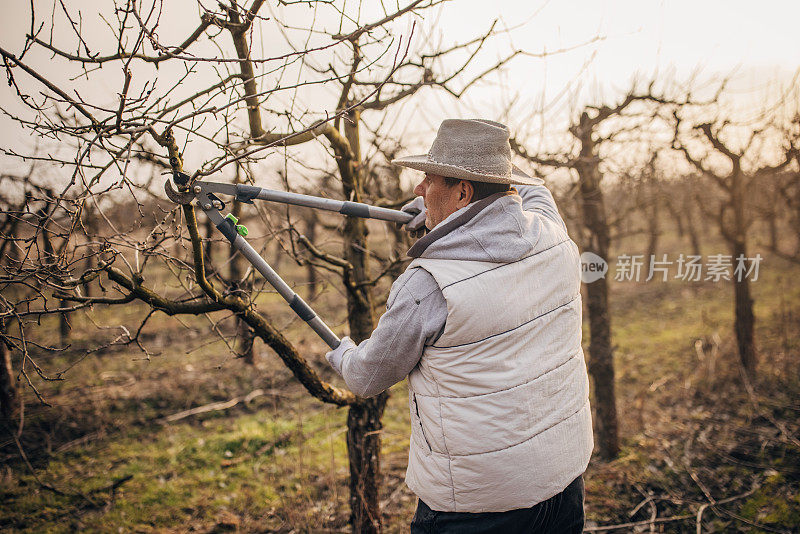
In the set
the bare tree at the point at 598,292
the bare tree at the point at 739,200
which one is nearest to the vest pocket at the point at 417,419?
the bare tree at the point at 598,292

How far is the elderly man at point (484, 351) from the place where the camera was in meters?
1.59

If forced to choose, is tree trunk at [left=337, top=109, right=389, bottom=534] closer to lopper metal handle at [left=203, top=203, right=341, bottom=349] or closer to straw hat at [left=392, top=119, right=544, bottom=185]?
lopper metal handle at [left=203, top=203, right=341, bottom=349]

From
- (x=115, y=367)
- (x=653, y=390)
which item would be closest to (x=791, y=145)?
(x=653, y=390)

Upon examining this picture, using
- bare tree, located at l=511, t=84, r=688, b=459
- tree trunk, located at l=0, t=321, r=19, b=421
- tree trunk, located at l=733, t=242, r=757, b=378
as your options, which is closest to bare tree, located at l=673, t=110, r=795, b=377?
tree trunk, located at l=733, t=242, r=757, b=378

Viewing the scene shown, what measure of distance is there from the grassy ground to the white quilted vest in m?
1.17

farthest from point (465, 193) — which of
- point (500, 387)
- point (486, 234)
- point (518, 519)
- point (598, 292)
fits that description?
point (598, 292)

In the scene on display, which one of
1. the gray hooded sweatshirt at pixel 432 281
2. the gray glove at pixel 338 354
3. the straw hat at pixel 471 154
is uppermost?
the straw hat at pixel 471 154

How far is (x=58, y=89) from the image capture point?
1.58 m

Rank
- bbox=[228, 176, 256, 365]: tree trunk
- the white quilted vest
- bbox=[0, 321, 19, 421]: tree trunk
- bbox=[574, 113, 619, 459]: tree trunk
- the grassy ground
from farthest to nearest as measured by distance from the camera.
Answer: bbox=[574, 113, 619, 459]: tree trunk → bbox=[0, 321, 19, 421]: tree trunk → the grassy ground → bbox=[228, 176, 256, 365]: tree trunk → the white quilted vest

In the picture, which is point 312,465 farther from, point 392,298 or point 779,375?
point 779,375

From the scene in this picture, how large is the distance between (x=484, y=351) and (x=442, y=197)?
0.57 meters

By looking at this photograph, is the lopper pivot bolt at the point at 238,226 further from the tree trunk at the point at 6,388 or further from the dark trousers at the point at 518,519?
the tree trunk at the point at 6,388

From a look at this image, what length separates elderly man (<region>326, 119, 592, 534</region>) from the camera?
5.23ft

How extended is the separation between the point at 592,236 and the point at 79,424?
20.7 feet
